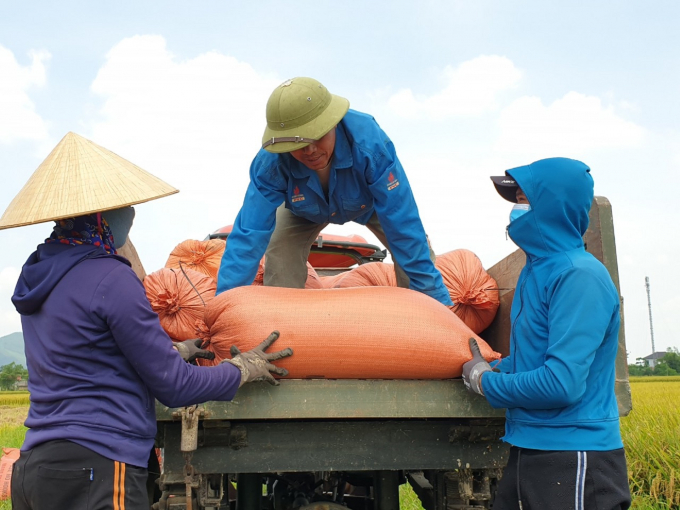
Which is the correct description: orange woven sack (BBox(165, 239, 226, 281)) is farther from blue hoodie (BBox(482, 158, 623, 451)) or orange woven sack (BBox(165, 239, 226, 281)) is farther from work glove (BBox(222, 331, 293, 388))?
blue hoodie (BBox(482, 158, 623, 451))

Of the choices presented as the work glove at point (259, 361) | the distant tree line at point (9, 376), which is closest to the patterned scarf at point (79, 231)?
the work glove at point (259, 361)

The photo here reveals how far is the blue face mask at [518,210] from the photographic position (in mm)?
2121

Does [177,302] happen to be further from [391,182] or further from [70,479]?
[70,479]

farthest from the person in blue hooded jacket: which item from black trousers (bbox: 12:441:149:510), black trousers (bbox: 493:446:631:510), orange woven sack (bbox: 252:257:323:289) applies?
orange woven sack (bbox: 252:257:323:289)

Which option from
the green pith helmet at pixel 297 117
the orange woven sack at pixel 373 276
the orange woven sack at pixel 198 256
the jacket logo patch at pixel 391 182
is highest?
the green pith helmet at pixel 297 117

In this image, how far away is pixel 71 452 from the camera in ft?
5.61

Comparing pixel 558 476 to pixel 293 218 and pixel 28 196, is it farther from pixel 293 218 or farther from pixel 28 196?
pixel 293 218

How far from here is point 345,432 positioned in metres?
2.36

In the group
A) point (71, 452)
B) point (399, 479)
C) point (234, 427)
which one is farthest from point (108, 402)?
point (399, 479)

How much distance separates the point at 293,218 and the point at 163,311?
0.82 meters

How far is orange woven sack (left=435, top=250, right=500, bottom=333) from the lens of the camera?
126 inches

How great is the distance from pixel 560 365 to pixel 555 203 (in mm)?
490

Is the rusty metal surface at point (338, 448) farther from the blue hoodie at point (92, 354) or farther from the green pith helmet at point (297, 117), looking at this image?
the green pith helmet at point (297, 117)

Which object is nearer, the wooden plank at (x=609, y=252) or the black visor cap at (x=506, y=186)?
the black visor cap at (x=506, y=186)
